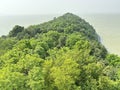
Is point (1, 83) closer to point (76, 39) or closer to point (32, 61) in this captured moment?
point (32, 61)

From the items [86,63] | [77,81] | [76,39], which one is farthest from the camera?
[76,39]

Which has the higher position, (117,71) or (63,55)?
(63,55)

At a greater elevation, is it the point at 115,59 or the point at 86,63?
the point at 86,63

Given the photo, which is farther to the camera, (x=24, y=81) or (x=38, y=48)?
(x=38, y=48)

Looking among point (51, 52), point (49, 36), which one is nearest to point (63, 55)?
point (51, 52)

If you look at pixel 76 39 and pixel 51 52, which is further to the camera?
pixel 76 39

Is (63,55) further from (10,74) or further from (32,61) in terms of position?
(10,74)

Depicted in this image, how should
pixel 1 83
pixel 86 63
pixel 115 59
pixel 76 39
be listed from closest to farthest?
pixel 1 83 → pixel 86 63 → pixel 115 59 → pixel 76 39

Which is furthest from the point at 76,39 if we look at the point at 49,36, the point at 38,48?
the point at 38,48

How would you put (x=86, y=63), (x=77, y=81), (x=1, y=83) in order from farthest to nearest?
(x=86, y=63) → (x=77, y=81) → (x=1, y=83)
